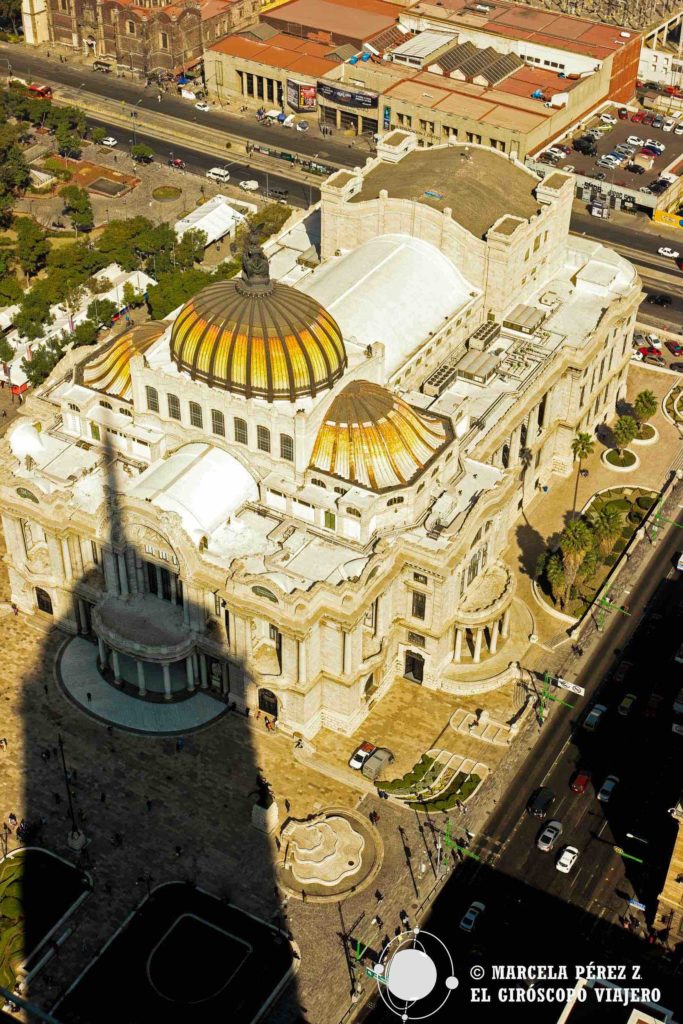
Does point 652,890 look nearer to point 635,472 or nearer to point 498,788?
point 498,788

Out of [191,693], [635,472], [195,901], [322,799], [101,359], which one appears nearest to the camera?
[195,901]

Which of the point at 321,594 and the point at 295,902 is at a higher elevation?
the point at 321,594

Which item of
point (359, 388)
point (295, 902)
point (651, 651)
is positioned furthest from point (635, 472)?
point (295, 902)

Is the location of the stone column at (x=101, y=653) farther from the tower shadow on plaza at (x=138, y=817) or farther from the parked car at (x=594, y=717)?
the parked car at (x=594, y=717)

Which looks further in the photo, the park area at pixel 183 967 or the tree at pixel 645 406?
the tree at pixel 645 406

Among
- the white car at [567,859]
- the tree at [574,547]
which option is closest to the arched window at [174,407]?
the tree at [574,547]

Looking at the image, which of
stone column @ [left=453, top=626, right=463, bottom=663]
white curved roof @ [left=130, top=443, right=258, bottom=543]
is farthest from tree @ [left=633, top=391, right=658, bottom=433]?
white curved roof @ [left=130, top=443, right=258, bottom=543]

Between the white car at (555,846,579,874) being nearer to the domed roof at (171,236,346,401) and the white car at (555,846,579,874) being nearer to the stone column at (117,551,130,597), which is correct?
the stone column at (117,551,130,597)
